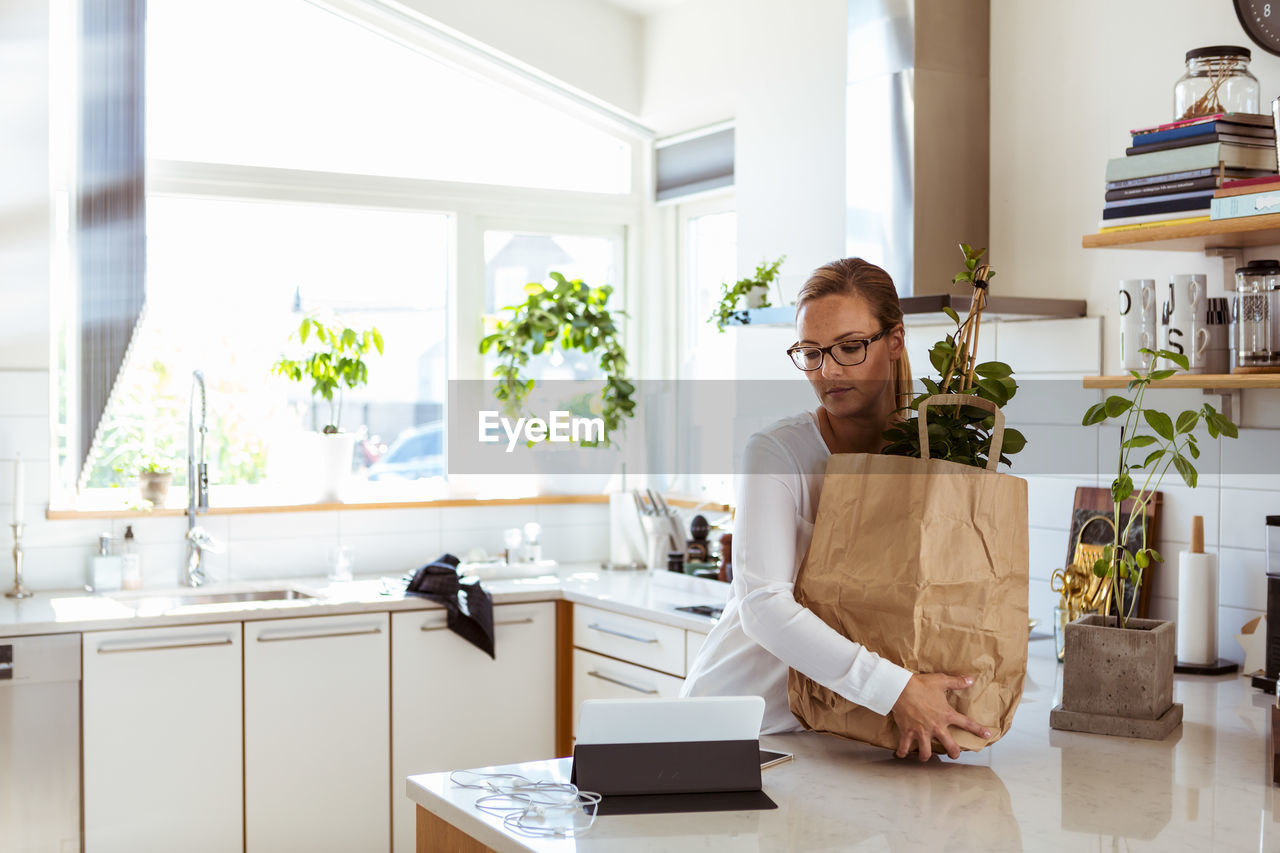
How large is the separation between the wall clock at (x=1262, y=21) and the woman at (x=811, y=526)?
1.24 m

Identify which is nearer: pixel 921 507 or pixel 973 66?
pixel 921 507

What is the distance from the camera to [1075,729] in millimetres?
1862

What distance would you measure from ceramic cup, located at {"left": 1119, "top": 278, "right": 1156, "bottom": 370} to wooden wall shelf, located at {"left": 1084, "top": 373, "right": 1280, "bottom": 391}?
1.9 inches

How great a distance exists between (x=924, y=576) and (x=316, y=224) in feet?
10.2

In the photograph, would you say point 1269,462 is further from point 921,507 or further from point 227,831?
point 227,831

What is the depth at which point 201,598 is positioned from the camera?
12.0 feet

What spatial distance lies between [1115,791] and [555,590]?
7.39 feet

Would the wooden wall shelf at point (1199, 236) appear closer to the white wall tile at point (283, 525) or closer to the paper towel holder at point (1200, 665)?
the paper towel holder at point (1200, 665)

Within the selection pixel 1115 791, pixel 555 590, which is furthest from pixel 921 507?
pixel 555 590

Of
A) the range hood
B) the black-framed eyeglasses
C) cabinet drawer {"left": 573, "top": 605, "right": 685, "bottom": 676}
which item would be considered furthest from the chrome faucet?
the black-framed eyeglasses

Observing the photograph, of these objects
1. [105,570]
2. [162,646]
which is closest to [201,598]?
[105,570]

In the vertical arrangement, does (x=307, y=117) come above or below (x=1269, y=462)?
above

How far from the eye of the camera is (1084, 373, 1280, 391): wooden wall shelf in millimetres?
2189

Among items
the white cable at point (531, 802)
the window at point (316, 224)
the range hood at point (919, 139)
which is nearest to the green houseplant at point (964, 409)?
the white cable at point (531, 802)
